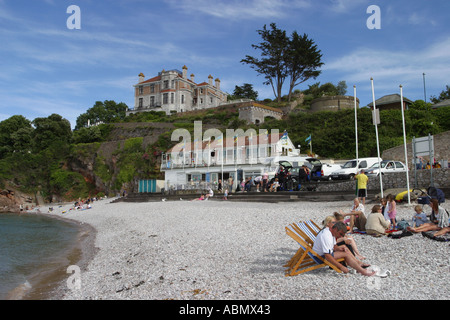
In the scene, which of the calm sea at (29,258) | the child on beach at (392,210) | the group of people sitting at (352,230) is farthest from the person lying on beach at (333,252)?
the calm sea at (29,258)

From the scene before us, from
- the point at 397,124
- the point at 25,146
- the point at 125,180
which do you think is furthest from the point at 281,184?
the point at 25,146

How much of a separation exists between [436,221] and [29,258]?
45.3 ft

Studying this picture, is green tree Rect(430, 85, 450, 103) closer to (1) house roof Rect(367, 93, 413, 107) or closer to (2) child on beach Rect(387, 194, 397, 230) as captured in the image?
(1) house roof Rect(367, 93, 413, 107)

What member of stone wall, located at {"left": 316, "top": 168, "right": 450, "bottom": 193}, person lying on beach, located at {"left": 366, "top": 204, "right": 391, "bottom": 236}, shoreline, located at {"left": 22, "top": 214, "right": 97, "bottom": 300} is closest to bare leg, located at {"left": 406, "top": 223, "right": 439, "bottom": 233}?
person lying on beach, located at {"left": 366, "top": 204, "right": 391, "bottom": 236}

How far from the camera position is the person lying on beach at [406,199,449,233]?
8.20 meters

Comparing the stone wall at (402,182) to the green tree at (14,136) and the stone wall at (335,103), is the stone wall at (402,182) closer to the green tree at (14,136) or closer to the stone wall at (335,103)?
the stone wall at (335,103)

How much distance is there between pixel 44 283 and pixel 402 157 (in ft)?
93.7

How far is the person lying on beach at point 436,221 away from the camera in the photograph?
820cm

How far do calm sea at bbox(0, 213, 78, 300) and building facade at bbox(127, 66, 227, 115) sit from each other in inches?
2061

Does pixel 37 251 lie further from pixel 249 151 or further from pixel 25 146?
pixel 25 146

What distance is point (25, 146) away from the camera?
6056cm
